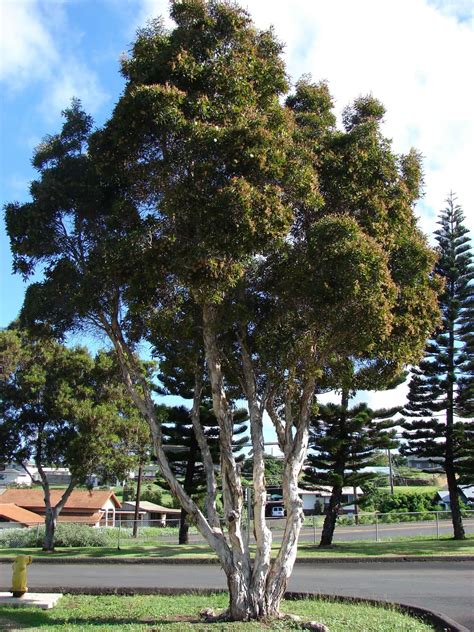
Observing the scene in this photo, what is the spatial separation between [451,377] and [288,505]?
16.3 metres

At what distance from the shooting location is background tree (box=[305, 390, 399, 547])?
72.2 ft

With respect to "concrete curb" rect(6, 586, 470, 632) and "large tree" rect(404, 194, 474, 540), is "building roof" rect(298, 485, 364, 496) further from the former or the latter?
"concrete curb" rect(6, 586, 470, 632)

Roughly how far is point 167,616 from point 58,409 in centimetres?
1440

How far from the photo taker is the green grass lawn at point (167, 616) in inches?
301

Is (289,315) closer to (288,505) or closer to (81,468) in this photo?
(288,505)

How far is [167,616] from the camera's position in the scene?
28.1ft

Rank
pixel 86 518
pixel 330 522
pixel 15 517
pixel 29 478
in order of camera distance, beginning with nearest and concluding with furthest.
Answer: pixel 330 522
pixel 15 517
pixel 86 518
pixel 29 478

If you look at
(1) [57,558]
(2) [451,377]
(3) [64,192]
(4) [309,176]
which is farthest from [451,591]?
(2) [451,377]

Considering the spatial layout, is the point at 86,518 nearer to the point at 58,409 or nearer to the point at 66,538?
the point at 66,538

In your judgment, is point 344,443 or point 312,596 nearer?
point 312,596

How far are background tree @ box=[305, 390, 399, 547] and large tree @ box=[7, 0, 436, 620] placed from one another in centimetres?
1233

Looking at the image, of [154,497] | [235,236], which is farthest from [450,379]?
[154,497]

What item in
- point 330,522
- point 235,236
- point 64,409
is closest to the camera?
point 235,236

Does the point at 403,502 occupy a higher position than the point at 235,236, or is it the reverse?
the point at 235,236
